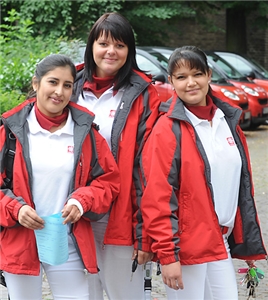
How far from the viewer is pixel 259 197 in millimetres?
8859

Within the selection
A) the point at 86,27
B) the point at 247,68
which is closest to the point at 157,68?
the point at 247,68

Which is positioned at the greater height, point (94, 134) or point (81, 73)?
point (81, 73)

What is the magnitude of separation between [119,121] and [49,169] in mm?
511

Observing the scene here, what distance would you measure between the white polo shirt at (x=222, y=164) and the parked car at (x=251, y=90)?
1177 cm

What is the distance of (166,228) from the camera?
3.21m

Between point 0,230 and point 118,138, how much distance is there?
0.79 m

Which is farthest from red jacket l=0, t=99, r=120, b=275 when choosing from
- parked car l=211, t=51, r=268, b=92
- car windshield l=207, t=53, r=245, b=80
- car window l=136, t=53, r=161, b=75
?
parked car l=211, t=51, r=268, b=92

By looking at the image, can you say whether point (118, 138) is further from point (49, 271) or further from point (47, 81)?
point (49, 271)

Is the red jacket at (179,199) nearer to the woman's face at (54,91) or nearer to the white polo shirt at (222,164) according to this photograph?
the white polo shirt at (222,164)

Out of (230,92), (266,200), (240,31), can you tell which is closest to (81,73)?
(266,200)

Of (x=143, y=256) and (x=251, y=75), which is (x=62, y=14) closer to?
(x=251, y=75)

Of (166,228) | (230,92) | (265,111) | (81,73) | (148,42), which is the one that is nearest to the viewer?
(166,228)

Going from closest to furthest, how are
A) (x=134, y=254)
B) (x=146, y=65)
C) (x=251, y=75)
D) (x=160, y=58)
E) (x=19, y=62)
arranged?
(x=134, y=254) < (x=19, y=62) < (x=146, y=65) < (x=160, y=58) < (x=251, y=75)

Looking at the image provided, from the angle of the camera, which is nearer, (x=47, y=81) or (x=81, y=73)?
(x=47, y=81)
